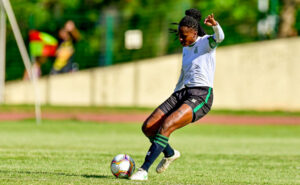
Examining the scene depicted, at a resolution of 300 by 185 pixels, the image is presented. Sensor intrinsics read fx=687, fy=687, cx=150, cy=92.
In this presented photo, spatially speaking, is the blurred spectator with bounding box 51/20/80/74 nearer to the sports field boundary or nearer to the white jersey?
the sports field boundary

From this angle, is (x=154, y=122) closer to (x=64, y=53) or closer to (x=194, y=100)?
(x=194, y=100)

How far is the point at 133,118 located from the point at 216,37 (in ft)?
53.6

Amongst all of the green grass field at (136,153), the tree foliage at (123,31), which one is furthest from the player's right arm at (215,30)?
the tree foliage at (123,31)

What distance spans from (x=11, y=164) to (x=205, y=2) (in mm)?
23926

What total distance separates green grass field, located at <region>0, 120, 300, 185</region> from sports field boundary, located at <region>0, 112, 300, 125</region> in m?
2.25

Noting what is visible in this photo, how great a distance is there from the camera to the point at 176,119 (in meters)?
8.94

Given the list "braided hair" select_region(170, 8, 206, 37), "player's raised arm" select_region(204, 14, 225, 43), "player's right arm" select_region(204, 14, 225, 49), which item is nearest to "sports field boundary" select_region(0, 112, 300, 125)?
"braided hair" select_region(170, 8, 206, 37)

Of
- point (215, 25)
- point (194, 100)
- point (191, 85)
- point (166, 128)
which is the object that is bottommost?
point (166, 128)

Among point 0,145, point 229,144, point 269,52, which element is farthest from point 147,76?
point 0,145

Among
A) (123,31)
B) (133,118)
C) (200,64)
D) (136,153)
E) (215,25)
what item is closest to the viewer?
(215,25)

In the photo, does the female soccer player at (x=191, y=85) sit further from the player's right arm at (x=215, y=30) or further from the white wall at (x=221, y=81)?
the white wall at (x=221, y=81)

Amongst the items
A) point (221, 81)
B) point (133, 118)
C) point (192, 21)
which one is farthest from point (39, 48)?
point (192, 21)

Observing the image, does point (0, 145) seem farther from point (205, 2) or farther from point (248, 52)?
point (205, 2)

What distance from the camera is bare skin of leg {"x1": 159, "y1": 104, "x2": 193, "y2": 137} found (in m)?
8.91
